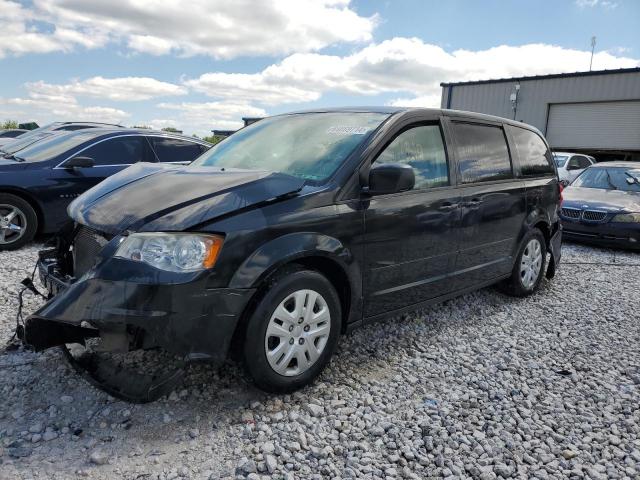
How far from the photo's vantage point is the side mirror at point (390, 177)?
3.06m

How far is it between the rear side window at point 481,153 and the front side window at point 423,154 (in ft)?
0.76

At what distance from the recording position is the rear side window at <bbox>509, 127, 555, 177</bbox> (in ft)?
16.1

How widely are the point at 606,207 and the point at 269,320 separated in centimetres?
712

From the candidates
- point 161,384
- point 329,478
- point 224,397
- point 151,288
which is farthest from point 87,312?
point 329,478

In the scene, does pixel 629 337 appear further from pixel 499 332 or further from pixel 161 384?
pixel 161 384

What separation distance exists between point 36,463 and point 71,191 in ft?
15.9

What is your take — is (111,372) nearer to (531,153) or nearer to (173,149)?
(531,153)

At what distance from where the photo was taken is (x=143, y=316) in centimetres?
248

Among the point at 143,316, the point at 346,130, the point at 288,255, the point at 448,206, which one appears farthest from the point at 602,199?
the point at 143,316

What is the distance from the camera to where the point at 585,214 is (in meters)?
8.12

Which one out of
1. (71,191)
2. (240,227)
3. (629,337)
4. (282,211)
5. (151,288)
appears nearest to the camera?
(151,288)

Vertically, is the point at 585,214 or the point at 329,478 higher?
the point at 585,214

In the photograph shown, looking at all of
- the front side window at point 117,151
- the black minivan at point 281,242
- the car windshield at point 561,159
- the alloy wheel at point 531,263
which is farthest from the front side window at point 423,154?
the car windshield at point 561,159

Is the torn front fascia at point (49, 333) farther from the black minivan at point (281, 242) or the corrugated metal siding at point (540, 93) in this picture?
the corrugated metal siding at point (540, 93)
